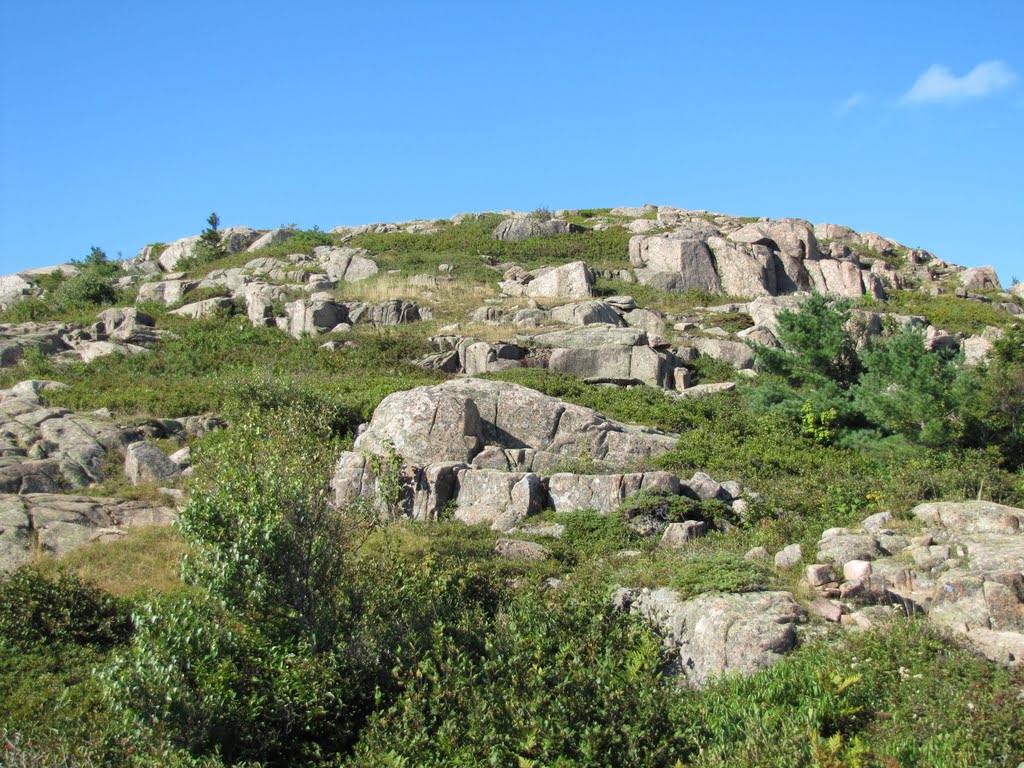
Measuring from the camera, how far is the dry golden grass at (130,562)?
501 inches

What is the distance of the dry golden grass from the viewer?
1273 centimetres

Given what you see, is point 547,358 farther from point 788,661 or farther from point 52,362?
point 788,661

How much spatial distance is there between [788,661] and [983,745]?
7.02 feet

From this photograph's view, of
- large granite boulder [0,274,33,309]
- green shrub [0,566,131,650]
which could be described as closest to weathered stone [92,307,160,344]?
large granite boulder [0,274,33,309]

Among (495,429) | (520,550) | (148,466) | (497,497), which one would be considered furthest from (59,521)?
(495,429)

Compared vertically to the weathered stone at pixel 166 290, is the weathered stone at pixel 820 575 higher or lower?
lower

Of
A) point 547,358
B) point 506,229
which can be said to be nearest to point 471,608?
point 547,358

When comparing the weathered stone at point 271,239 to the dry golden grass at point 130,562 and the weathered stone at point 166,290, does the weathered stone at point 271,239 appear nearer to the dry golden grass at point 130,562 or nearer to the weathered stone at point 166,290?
the weathered stone at point 166,290

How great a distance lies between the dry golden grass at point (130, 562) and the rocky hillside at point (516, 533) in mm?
72

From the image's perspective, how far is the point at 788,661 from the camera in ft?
29.5

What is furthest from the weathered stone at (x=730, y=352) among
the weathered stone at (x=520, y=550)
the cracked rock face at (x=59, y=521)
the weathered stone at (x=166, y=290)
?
the weathered stone at (x=166, y=290)

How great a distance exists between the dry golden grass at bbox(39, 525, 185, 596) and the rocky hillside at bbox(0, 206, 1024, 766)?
72 mm

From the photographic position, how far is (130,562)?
13586 mm

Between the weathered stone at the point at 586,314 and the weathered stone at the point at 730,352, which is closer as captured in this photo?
the weathered stone at the point at 730,352
